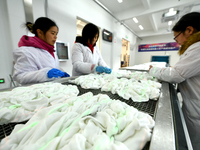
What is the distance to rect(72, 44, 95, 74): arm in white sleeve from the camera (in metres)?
1.46

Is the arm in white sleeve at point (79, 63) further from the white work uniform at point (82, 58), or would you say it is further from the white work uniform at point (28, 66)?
the white work uniform at point (28, 66)

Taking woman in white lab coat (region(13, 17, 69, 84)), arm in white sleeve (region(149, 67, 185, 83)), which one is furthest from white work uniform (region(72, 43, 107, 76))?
arm in white sleeve (region(149, 67, 185, 83))

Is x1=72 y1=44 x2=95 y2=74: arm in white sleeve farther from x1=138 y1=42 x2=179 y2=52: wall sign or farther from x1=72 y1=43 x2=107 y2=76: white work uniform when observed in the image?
x1=138 y1=42 x2=179 y2=52: wall sign

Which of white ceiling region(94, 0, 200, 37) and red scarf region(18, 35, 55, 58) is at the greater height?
white ceiling region(94, 0, 200, 37)

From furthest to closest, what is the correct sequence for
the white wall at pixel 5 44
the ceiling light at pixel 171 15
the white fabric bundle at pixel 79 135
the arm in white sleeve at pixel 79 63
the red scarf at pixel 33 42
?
the ceiling light at pixel 171 15 < the white wall at pixel 5 44 < the arm in white sleeve at pixel 79 63 < the red scarf at pixel 33 42 < the white fabric bundle at pixel 79 135

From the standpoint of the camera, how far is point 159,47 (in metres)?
8.58

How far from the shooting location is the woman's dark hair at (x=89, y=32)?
157cm

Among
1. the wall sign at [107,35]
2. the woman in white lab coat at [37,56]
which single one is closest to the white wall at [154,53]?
the wall sign at [107,35]

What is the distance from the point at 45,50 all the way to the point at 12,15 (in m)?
1.33

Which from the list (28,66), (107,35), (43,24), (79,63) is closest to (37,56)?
(28,66)

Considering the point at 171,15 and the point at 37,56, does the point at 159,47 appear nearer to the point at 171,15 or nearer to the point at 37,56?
the point at 171,15

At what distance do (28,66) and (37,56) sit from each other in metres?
0.18

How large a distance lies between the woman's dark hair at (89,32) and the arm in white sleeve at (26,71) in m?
0.96

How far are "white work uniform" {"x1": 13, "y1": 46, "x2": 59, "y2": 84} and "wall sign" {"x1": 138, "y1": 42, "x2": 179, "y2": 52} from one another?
1021 cm
